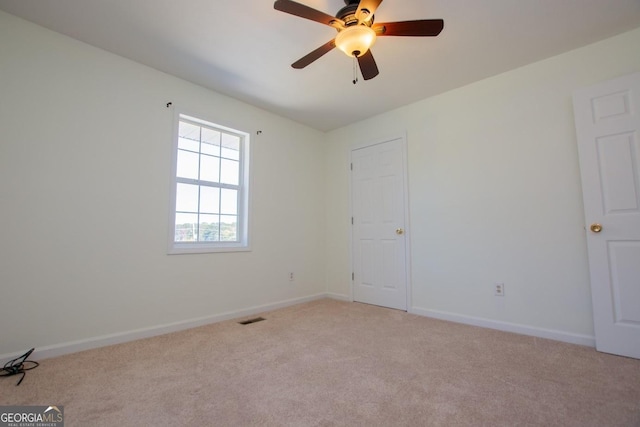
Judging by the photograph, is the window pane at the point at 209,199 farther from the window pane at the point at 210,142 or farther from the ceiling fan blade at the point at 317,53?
the ceiling fan blade at the point at 317,53

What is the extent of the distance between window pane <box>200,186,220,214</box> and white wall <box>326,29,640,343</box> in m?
2.36

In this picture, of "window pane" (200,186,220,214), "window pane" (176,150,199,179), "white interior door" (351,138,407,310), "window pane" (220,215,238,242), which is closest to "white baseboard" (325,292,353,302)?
"white interior door" (351,138,407,310)

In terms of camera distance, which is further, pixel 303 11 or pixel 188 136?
pixel 188 136

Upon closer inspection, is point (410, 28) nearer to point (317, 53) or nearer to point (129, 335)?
point (317, 53)

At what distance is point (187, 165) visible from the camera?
3.21 m

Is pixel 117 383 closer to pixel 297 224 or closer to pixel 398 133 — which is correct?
pixel 297 224

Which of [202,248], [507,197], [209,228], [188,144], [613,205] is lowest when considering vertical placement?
[202,248]

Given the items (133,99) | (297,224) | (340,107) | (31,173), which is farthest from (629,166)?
(31,173)

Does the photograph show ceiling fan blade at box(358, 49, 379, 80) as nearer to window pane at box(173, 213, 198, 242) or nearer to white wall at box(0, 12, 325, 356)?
white wall at box(0, 12, 325, 356)

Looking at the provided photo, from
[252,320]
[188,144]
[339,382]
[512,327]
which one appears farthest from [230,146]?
[512,327]

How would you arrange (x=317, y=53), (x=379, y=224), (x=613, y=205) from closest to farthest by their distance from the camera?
1. (x=317, y=53)
2. (x=613, y=205)
3. (x=379, y=224)

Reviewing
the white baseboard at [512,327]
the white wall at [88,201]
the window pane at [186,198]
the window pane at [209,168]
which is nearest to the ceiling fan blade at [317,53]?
the white wall at [88,201]

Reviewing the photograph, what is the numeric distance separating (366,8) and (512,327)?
2.99m

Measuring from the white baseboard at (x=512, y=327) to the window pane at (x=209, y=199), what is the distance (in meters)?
2.64
